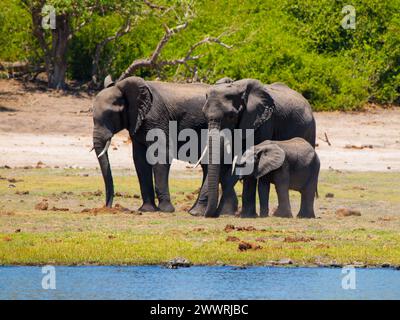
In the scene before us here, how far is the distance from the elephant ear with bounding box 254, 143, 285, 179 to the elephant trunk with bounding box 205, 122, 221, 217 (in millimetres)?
628

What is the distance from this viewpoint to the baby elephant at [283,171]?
63.2 ft

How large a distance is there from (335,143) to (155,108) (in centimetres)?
996

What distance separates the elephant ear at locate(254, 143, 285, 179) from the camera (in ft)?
62.9

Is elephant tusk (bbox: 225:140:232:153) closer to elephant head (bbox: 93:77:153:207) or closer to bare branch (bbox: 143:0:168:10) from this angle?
elephant head (bbox: 93:77:153:207)

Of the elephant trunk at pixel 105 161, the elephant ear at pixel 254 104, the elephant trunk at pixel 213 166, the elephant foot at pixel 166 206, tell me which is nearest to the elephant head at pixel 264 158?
the elephant trunk at pixel 213 166

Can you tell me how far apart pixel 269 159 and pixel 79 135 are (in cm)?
1054

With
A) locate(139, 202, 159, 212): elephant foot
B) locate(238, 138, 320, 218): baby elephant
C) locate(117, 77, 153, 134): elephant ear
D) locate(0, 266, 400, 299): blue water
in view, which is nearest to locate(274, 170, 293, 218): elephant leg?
locate(238, 138, 320, 218): baby elephant

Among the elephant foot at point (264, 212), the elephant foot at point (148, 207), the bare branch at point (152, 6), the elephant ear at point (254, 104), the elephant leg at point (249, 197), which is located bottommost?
the elephant foot at point (148, 207)

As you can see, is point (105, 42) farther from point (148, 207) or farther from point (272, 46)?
point (148, 207)

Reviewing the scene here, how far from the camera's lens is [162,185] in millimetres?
20453

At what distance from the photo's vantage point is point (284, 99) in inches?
813

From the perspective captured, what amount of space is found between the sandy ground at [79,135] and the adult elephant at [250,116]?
22.4 ft

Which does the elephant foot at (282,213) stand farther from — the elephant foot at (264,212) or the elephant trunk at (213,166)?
the elephant trunk at (213,166)

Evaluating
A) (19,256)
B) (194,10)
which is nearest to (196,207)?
(19,256)
